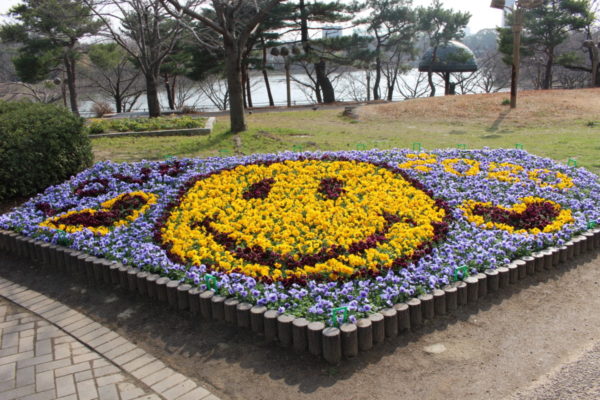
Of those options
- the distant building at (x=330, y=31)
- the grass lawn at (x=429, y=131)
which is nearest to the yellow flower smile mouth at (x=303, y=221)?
the grass lawn at (x=429, y=131)

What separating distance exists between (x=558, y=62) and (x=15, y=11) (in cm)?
2973

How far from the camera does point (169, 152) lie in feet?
33.7

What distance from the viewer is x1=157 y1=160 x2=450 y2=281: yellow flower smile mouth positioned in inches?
176

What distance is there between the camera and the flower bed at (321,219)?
13.6 feet

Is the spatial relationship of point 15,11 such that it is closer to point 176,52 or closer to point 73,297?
point 176,52

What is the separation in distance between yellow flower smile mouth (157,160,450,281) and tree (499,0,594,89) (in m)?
23.7

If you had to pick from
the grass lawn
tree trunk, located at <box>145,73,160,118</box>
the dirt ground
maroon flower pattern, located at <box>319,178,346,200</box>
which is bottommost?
the dirt ground

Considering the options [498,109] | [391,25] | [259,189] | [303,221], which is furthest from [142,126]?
[391,25]

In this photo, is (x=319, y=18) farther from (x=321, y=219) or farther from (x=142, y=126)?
(x=321, y=219)

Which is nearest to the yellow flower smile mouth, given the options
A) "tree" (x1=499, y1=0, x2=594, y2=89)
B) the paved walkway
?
the paved walkway

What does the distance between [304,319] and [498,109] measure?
50.2 ft

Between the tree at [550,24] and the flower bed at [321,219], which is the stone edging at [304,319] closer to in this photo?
the flower bed at [321,219]

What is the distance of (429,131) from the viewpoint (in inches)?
534

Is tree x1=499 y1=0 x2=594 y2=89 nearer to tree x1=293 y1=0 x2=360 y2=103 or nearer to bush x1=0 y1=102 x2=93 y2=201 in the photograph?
tree x1=293 y1=0 x2=360 y2=103
